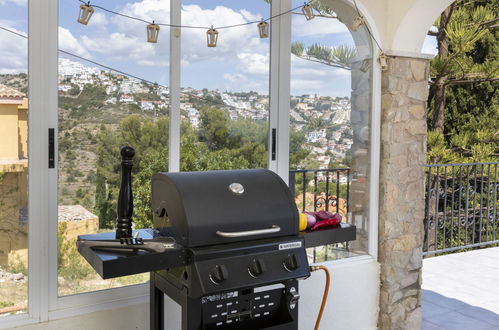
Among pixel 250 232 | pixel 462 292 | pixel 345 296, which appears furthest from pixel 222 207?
pixel 462 292

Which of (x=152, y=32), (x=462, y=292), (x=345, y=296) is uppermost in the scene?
(x=152, y=32)

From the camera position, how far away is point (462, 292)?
15.7ft

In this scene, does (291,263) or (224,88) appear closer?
(291,263)

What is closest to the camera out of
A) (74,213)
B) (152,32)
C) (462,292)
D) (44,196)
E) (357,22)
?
(44,196)

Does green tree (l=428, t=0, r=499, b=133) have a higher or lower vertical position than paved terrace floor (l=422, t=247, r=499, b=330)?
higher

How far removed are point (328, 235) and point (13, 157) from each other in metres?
1.47

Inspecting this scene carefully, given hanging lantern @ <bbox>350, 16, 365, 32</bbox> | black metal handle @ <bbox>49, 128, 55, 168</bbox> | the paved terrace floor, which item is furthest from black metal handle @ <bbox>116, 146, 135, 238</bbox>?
the paved terrace floor

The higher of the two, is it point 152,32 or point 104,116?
point 152,32

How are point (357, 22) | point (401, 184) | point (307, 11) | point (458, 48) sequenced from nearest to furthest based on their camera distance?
point (307, 11) → point (357, 22) → point (401, 184) → point (458, 48)

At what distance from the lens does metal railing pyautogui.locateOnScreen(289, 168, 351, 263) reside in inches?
137

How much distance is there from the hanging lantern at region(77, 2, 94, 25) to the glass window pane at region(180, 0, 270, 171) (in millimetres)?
510

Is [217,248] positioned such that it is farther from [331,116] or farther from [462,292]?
[462,292]

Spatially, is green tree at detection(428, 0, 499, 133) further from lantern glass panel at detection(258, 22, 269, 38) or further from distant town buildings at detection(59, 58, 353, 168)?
lantern glass panel at detection(258, 22, 269, 38)

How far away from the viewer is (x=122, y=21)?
8.98 feet
